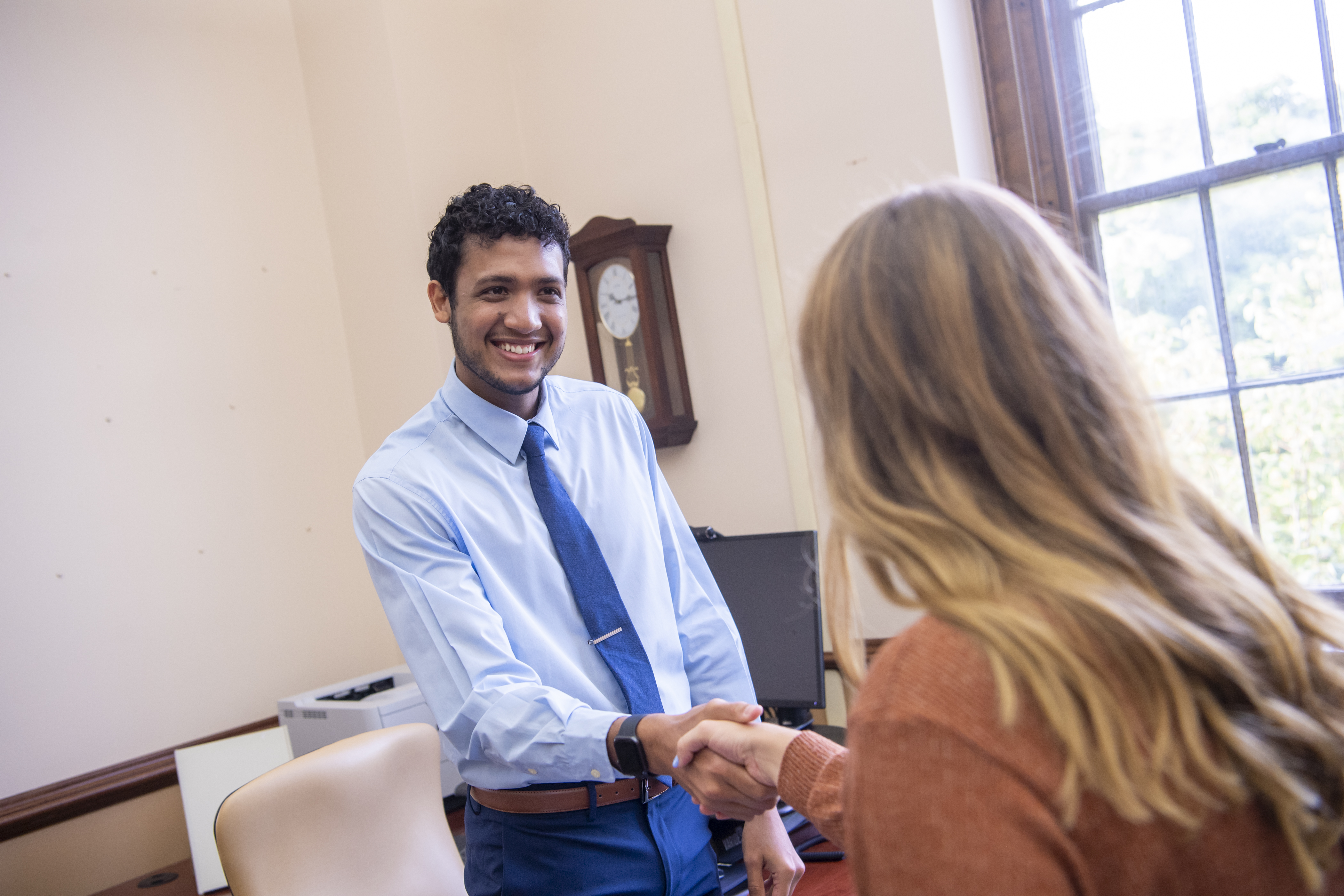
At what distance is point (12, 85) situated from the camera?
8.37 ft

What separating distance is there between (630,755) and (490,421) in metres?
0.58

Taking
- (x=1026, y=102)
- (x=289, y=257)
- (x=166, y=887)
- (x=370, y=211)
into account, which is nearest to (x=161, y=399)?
(x=289, y=257)

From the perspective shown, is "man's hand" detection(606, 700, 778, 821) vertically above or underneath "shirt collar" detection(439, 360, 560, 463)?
underneath

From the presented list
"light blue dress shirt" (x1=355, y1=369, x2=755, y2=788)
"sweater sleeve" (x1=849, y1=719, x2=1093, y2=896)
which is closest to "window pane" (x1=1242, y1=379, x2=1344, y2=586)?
"light blue dress shirt" (x1=355, y1=369, x2=755, y2=788)

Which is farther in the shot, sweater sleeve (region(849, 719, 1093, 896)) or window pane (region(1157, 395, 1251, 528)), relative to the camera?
window pane (region(1157, 395, 1251, 528))

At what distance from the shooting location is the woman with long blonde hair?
22.7 inches

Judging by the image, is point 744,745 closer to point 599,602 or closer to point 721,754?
point 721,754

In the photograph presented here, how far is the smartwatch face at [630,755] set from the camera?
3.94ft

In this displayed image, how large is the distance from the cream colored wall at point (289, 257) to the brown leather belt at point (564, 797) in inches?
44.2

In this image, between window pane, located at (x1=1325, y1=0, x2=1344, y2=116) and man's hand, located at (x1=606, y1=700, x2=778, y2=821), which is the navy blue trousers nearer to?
man's hand, located at (x1=606, y1=700, x2=778, y2=821)

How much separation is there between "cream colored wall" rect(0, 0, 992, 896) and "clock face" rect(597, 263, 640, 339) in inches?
5.2

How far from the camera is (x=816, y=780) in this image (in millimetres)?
913

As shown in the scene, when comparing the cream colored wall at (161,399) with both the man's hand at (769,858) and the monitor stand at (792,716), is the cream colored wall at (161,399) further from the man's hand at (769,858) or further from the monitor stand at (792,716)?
the man's hand at (769,858)

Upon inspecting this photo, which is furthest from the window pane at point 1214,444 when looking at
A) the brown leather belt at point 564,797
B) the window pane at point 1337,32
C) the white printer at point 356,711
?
the white printer at point 356,711
